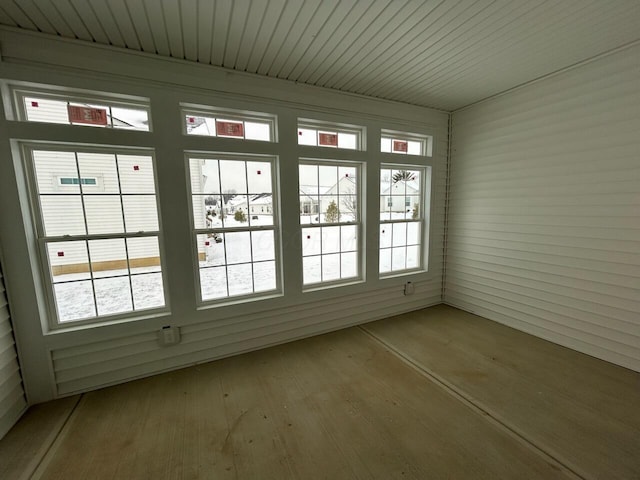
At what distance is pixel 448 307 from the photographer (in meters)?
3.84

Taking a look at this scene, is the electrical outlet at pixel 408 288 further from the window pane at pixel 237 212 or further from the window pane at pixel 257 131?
the window pane at pixel 257 131

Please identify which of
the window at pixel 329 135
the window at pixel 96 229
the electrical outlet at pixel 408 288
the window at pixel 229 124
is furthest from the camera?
the electrical outlet at pixel 408 288

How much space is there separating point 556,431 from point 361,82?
11.1 feet

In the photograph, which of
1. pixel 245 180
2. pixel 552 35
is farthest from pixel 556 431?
pixel 245 180

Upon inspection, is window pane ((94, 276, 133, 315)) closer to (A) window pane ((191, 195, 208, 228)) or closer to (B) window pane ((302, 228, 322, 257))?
(A) window pane ((191, 195, 208, 228))

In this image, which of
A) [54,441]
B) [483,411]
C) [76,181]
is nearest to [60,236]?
[76,181]

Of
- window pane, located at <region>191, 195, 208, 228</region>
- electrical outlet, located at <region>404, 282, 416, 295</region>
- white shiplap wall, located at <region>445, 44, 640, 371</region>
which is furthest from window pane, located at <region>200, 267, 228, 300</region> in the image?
white shiplap wall, located at <region>445, 44, 640, 371</region>

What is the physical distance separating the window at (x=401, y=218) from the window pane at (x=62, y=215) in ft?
10.2

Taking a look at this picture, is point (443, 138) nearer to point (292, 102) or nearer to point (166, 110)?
point (292, 102)

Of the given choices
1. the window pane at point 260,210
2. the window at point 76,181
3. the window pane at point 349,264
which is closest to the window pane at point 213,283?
the window pane at point 260,210

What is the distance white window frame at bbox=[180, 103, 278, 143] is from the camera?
2.34 meters

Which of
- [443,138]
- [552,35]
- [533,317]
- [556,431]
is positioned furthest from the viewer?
[443,138]

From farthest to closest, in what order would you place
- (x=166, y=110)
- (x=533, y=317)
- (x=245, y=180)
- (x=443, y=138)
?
(x=443, y=138) → (x=533, y=317) → (x=245, y=180) → (x=166, y=110)

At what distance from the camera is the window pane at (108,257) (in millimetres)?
2135
